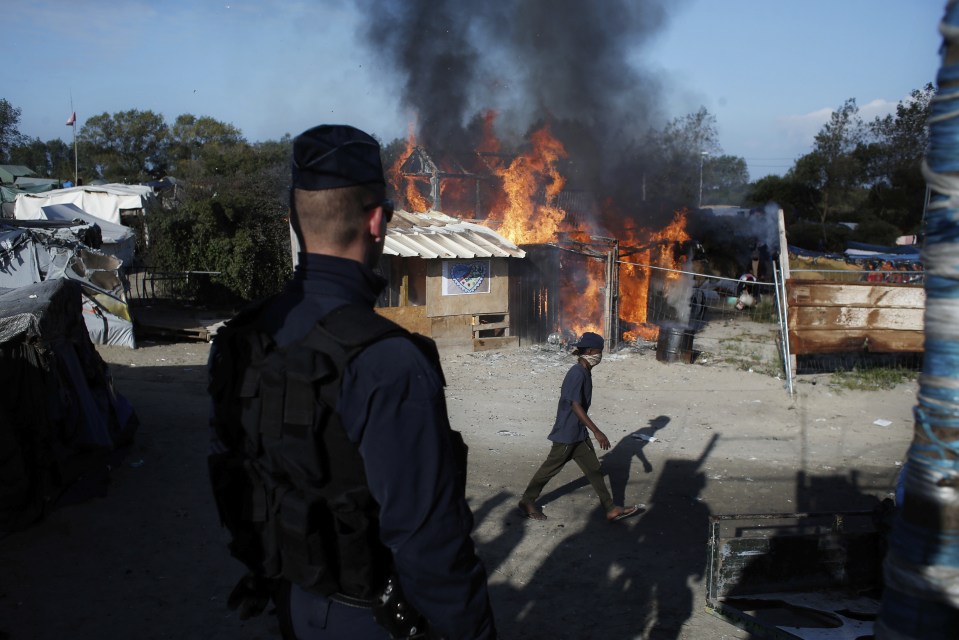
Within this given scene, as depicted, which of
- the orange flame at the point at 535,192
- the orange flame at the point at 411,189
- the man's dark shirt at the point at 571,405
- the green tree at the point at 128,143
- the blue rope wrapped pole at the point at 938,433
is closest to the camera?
the blue rope wrapped pole at the point at 938,433

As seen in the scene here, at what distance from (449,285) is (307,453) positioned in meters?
12.8

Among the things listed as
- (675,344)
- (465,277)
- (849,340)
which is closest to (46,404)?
(465,277)

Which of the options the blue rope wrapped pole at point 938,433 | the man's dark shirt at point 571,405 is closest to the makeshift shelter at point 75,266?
the man's dark shirt at point 571,405

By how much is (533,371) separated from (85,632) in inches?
357

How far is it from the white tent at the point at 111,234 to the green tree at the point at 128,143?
28.8 metres

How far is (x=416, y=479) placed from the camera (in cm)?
168

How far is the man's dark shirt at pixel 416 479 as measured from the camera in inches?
66.1

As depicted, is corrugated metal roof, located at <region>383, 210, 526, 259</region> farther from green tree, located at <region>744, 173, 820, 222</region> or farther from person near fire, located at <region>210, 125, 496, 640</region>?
green tree, located at <region>744, 173, 820, 222</region>

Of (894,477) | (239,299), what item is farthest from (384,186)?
(239,299)

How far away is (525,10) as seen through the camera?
2367 centimetres

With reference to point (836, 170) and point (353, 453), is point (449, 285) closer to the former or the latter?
point (353, 453)

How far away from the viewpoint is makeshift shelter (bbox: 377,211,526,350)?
14172 millimetres

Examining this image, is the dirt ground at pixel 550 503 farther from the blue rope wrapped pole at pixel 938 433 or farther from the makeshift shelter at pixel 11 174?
the makeshift shelter at pixel 11 174

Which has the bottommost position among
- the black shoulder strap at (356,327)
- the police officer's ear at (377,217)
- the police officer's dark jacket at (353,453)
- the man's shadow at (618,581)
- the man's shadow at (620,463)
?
the man's shadow at (618,581)
